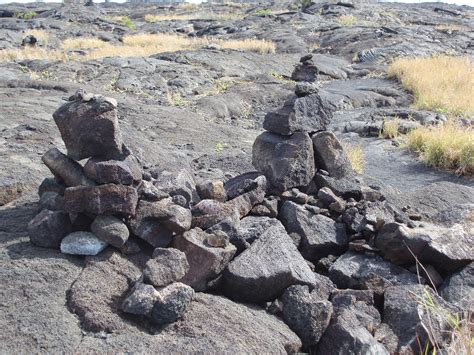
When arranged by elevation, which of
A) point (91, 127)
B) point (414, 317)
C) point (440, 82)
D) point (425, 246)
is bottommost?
point (440, 82)

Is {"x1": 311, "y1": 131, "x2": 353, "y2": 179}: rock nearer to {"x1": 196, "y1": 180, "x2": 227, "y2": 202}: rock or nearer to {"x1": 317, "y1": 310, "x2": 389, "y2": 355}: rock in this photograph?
{"x1": 196, "y1": 180, "x2": 227, "y2": 202}: rock

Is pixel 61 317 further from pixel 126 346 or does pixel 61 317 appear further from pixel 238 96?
pixel 238 96

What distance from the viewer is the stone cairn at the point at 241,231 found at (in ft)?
11.4

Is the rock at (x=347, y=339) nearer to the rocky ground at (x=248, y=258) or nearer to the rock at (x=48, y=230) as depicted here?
the rocky ground at (x=248, y=258)

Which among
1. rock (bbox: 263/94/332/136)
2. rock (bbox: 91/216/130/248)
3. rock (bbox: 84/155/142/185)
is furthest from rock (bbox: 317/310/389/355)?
rock (bbox: 263/94/332/136)

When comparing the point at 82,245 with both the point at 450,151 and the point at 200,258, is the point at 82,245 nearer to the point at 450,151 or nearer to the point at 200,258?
the point at 200,258

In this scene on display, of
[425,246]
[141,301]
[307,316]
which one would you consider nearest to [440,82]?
[425,246]

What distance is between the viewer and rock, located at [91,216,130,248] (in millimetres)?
3568

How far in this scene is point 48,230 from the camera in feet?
11.8

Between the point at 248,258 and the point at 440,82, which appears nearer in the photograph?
the point at 248,258

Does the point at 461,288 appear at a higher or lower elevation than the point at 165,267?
lower

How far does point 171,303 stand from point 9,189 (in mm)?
2320

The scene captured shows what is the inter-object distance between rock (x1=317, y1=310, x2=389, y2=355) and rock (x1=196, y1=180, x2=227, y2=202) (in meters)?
1.61

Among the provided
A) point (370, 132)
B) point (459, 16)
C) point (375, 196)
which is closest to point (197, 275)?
point (375, 196)
